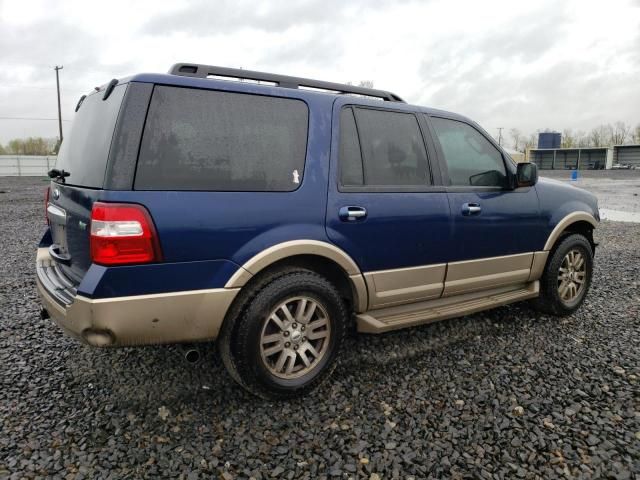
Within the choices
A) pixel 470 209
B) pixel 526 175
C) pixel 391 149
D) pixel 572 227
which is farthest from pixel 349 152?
pixel 572 227

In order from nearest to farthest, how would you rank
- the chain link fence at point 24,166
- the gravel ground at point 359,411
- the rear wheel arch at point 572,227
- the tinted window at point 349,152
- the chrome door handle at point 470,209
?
the gravel ground at point 359,411 < the tinted window at point 349,152 < the chrome door handle at point 470,209 < the rear wheel arch at point 572,227 < the chain link fence at point 24,166

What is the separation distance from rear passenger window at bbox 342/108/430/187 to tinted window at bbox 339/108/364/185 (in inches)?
0.5

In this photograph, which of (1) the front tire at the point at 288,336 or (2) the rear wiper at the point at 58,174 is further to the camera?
(2) the rear wiper at the point at 58,174

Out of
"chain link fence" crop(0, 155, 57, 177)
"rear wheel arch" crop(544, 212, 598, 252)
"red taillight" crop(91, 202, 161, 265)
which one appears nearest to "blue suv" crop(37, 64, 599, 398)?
"red taillight" crop(91, 202, 161, 265)

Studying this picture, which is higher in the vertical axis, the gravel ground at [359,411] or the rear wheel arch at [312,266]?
the rear wheel arch at [312,266]

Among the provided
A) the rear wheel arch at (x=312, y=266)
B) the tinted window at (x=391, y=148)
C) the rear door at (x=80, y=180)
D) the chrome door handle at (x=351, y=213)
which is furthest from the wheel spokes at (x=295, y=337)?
the rear door at (x=80, y=180)

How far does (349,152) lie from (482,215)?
1269 millimetres

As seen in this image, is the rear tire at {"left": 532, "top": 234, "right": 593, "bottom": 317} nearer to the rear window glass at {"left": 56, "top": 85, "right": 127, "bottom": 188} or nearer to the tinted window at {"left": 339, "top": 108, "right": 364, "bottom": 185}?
the tinted window at {"left": 339, "top": 108, "right": 364, "bottom": 185}

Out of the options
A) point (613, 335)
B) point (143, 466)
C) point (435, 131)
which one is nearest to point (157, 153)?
point (143, 466)

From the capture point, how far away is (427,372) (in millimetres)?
3307

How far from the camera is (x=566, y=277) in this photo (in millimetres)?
4398

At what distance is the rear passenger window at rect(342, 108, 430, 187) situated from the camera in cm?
323

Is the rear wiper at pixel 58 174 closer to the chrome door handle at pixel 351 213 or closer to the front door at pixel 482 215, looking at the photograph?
the chrome door handle at pixel 351 213

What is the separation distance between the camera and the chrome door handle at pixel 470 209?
11.7 ft
